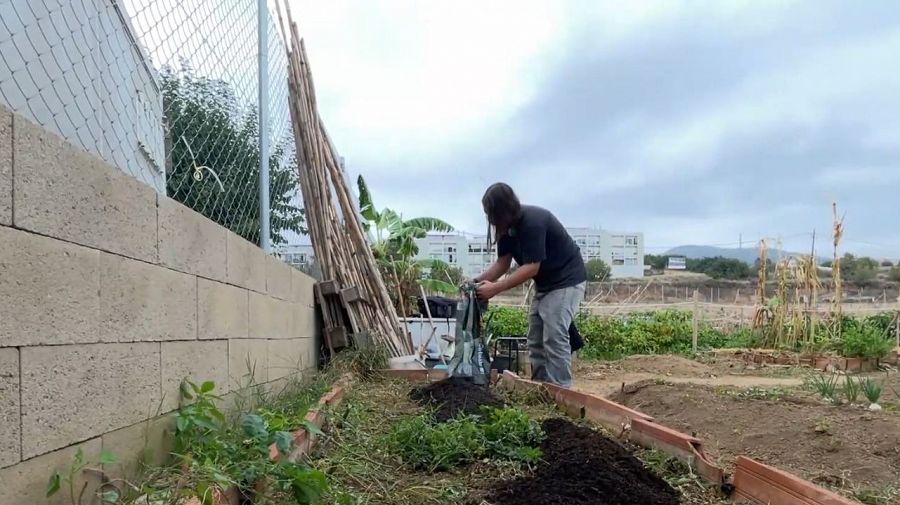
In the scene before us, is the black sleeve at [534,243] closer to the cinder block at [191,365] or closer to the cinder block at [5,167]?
the cinder block at [191,365]

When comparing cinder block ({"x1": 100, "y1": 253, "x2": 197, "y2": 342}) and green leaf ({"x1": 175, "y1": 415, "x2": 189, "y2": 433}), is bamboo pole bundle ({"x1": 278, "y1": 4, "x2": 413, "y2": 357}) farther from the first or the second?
green leaf ({"x1": 175, "y1": 415, "x2": 189, "y2": 433})

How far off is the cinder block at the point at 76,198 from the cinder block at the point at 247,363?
1.00 m

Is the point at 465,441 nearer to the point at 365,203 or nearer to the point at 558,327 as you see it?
the point at 558,327

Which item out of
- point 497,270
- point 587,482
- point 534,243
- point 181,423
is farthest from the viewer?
point 497,270

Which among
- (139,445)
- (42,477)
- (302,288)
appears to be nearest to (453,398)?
(302,288)

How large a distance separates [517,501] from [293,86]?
4592 mm

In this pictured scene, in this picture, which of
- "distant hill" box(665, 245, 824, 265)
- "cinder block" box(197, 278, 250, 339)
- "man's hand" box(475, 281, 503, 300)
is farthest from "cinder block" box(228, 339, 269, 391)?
"distant hill" box(665, 245, 824, 265)

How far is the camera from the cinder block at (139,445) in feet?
5.69

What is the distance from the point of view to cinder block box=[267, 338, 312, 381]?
3.82 m

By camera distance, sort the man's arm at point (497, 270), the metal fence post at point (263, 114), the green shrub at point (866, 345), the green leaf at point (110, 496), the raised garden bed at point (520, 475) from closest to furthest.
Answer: the green leaf at point (110, 496) < the raised garden bed at point (520, 475) < the metal fence post at point (263, 114) < the man's arm at point (497, 270) < the green shrub at point (866, 345)

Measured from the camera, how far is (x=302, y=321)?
5.06 metres

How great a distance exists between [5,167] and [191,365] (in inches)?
46.5

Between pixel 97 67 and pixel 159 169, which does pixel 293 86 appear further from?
pixel 97 67

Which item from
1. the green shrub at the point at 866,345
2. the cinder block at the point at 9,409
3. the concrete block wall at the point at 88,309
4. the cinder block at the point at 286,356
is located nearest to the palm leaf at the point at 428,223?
the cinder block at the point at 286,356
